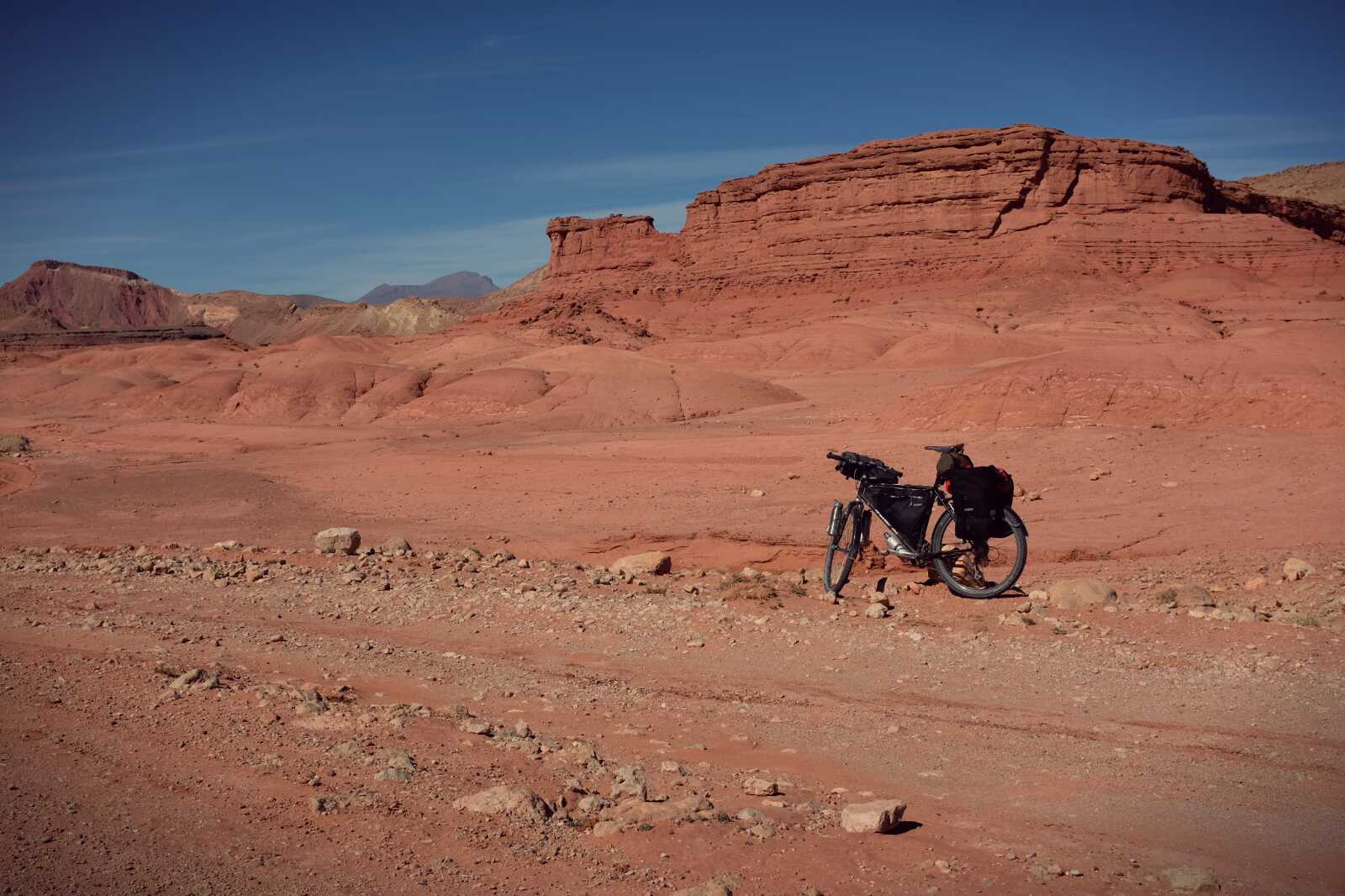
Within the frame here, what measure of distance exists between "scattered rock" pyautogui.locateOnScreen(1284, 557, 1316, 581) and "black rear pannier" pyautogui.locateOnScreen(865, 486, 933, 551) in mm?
3463

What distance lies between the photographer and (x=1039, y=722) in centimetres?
615

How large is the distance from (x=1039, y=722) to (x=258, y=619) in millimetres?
6296

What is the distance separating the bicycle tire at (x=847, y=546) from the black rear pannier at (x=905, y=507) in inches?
7.6

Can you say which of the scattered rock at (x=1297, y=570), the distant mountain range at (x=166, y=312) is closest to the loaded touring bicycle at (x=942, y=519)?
the scattered rock at (x=1297, y=570)

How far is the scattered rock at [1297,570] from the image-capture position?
9.49m

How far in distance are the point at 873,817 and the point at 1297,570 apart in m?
7.19

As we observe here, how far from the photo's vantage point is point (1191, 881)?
400 cm

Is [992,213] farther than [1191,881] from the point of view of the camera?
Yes

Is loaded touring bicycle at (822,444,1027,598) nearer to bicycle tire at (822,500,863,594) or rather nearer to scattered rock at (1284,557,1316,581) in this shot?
bicycle tire at (822,500,863,594)

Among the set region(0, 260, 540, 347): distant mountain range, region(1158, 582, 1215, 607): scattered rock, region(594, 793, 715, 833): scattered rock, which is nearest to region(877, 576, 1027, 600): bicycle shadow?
region(1158, 582, 1215, 607): scattered rock

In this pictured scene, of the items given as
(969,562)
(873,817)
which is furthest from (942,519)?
(873,817)

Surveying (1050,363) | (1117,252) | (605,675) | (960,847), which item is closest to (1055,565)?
(605,675)

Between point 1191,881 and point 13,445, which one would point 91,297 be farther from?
point 1191,881

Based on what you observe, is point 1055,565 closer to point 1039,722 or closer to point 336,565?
point 1039,722
